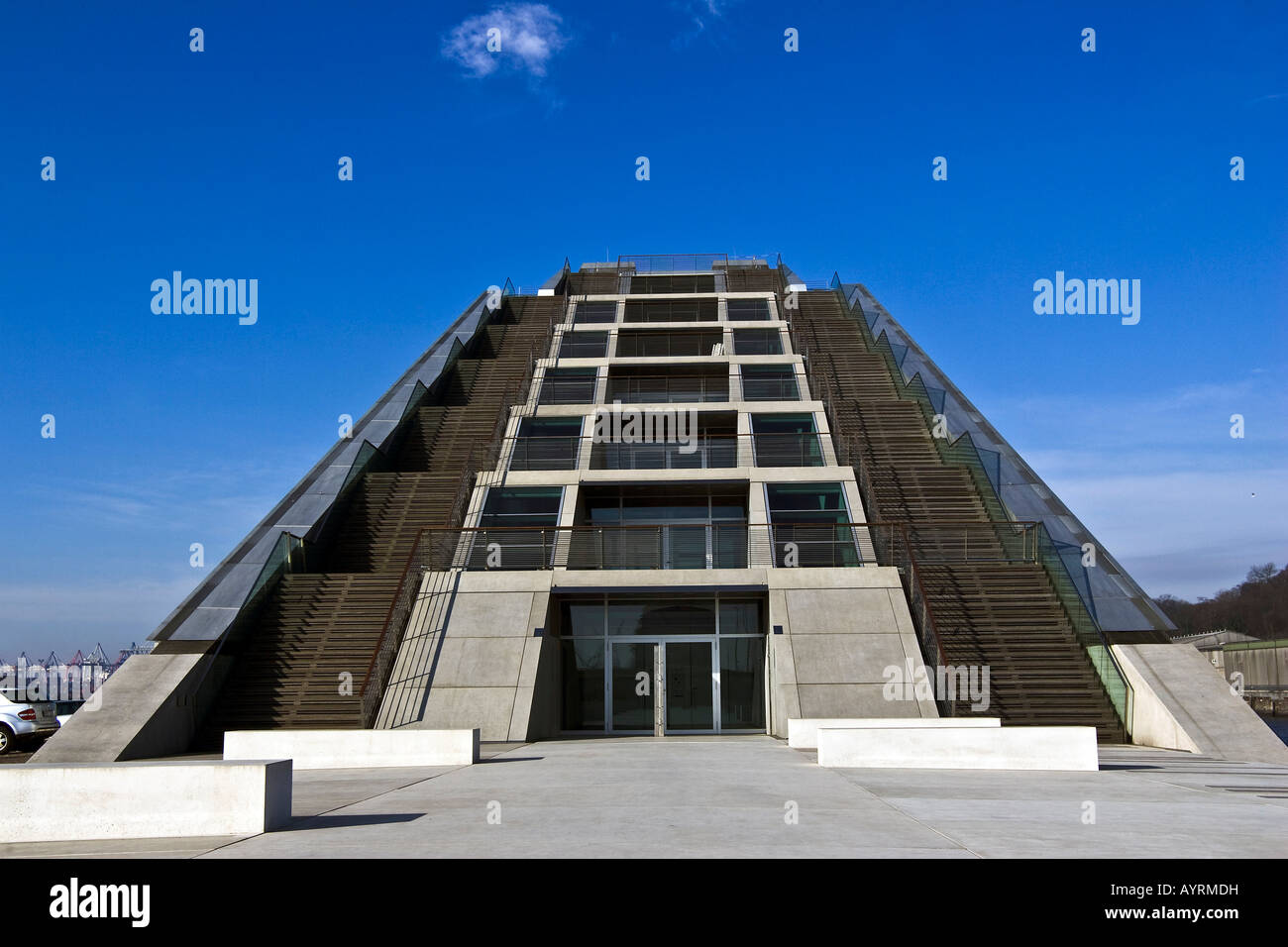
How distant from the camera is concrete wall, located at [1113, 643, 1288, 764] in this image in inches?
711

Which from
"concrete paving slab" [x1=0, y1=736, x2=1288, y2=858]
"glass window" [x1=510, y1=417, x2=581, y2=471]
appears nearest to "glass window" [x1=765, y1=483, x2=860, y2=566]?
"glass window" [x1=510, y1=417, x2=581, y2=471]

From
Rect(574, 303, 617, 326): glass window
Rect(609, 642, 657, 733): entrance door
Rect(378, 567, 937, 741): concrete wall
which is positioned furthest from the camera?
Rect(574, 303, 617, 326): glass window

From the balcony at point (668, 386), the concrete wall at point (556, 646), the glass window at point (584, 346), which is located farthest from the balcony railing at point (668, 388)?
the concrete wall at point (556, 646)

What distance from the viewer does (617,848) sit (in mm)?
7102

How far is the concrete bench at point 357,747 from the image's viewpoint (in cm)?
1562

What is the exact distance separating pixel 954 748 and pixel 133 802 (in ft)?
34.4

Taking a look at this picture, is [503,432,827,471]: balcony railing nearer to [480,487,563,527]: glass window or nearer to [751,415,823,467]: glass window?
[751,415,823,467]: glass window

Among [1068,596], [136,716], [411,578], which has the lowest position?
[136,716]

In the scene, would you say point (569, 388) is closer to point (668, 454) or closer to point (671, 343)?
point (668, 454)

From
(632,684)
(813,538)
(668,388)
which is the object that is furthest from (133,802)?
(668,388)

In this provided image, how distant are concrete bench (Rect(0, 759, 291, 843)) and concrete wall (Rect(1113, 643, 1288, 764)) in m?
16.0

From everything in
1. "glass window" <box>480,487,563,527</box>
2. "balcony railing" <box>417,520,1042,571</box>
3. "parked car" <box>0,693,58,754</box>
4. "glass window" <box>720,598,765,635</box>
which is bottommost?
"parked car" <box>0,693,58,754</box>

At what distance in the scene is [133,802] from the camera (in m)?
8.17

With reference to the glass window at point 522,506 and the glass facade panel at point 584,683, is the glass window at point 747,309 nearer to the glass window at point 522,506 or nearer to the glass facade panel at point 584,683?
the glass window at point 522,506
